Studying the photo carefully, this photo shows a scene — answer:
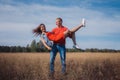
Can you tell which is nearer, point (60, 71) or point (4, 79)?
point (4, 79)

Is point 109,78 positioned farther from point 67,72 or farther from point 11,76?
point 11,76

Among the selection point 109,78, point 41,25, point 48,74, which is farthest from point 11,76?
point 109,78

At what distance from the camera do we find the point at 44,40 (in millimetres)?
8883

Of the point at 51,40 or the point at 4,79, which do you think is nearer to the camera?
the point at 4,79

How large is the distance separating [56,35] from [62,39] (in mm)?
202

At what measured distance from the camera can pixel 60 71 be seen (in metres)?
8.55

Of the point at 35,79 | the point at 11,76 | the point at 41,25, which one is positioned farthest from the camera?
the point at 41,25

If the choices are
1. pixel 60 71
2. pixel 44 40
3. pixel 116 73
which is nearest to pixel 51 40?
pixel 44 40

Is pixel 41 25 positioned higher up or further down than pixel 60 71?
higher up

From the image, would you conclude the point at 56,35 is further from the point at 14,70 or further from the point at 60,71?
the point at 14,70

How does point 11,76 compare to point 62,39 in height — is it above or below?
below

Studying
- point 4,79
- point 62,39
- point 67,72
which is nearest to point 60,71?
point 67,72

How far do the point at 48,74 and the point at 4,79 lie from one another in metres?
1.12

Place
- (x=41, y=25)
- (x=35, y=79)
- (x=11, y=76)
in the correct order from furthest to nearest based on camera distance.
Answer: (x=41, y=25)
(x=11, y=76)
(x=35, y=79)
